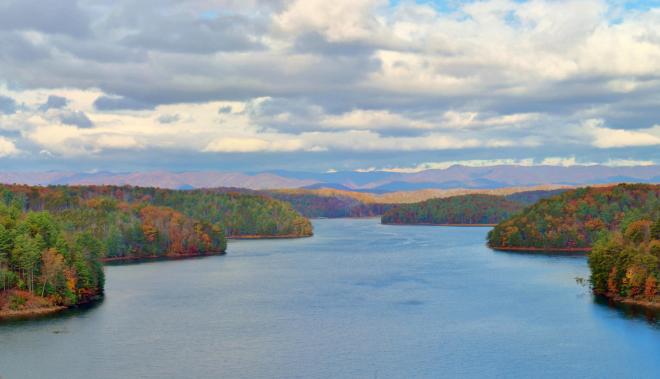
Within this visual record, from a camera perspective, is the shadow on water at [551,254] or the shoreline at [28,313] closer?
the shoreline at [28,313]

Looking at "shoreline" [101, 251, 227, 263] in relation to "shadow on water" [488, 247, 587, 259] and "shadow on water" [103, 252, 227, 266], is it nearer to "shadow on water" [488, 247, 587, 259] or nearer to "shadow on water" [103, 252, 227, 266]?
"shadow on water" [103, 252, 227, 266]

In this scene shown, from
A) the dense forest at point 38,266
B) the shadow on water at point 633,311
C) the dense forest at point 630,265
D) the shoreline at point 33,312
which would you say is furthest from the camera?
the dense forest at point 630,265

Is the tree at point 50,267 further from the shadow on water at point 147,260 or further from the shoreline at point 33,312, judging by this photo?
the shadow on water at point 147,260

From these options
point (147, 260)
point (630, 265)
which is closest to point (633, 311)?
point (630, 265)

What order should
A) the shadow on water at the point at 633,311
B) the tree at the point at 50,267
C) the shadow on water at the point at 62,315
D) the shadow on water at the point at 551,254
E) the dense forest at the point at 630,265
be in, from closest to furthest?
1. the shadow on water at the point at 62,315
2. the shadow on water at the point at 633,311
3. the tree at the point at 50,267
4. the dense forest at the point at 630,265
5. the shadow on water at the point at 551,254

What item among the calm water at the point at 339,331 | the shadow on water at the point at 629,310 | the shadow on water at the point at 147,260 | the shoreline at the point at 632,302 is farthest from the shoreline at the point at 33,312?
the shoreline at the point at 632,302

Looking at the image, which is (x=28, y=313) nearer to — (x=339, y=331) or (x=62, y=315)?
(x=62, y=315)

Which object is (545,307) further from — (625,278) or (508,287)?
(508,287)
